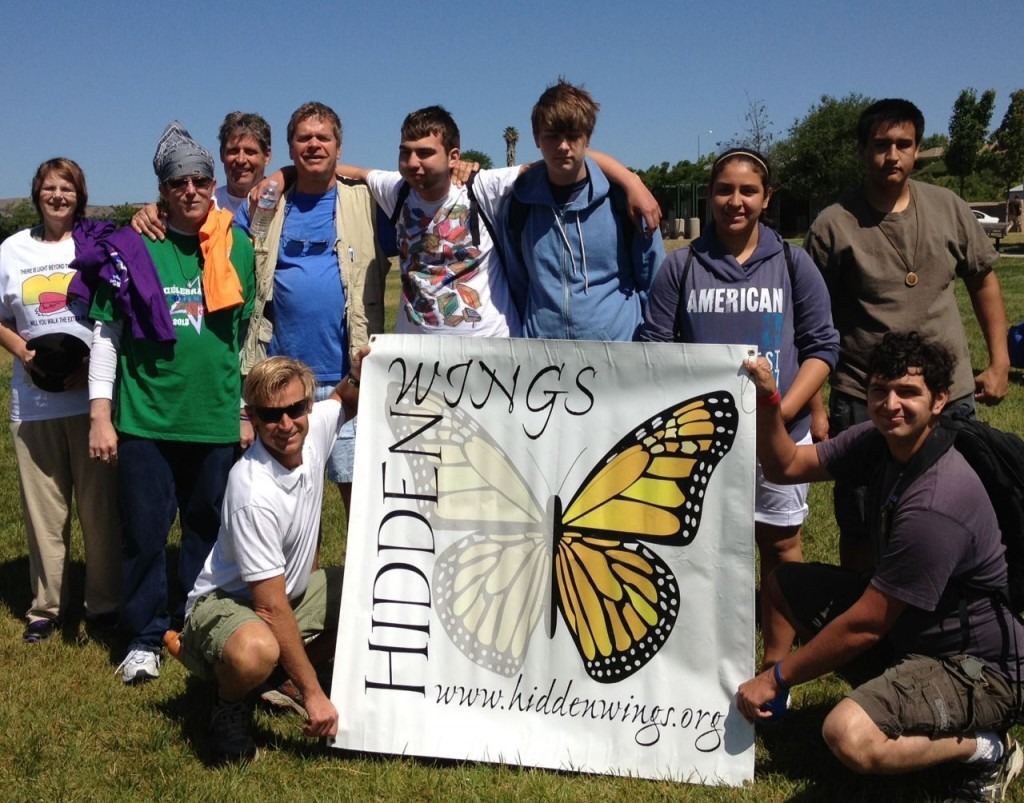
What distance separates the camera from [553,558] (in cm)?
354

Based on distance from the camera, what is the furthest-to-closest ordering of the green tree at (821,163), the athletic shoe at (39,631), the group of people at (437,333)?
the green tree at (821,163), the athletic shoe at (39,631), the group of people at (437,333)

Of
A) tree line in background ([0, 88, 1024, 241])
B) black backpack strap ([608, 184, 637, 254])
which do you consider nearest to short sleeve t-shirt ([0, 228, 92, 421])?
black backpack strap ([608, 184, 637, 254])

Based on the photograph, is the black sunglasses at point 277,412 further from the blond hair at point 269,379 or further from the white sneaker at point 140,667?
the white sneaker at point 140,667

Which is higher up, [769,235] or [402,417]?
[769,235]

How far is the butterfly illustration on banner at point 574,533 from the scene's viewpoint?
135 inches

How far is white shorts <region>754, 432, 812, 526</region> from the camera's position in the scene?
3.82 m

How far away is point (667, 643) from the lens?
3406mm

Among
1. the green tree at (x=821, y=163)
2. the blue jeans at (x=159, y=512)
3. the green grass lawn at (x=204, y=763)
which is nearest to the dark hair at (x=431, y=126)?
the blue jeans at (x=159, y=512)

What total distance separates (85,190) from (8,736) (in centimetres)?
241

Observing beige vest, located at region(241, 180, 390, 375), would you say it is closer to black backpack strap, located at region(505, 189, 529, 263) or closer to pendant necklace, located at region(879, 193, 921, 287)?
black backpack strap, located at region(505, 189, 529, 263)

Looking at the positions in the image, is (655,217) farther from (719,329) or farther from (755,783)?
(755,783)

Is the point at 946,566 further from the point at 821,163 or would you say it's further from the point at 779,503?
the point at 821,163

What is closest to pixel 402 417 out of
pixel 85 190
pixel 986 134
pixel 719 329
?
pixel 719 329

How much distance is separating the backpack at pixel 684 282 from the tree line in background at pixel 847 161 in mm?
39279
